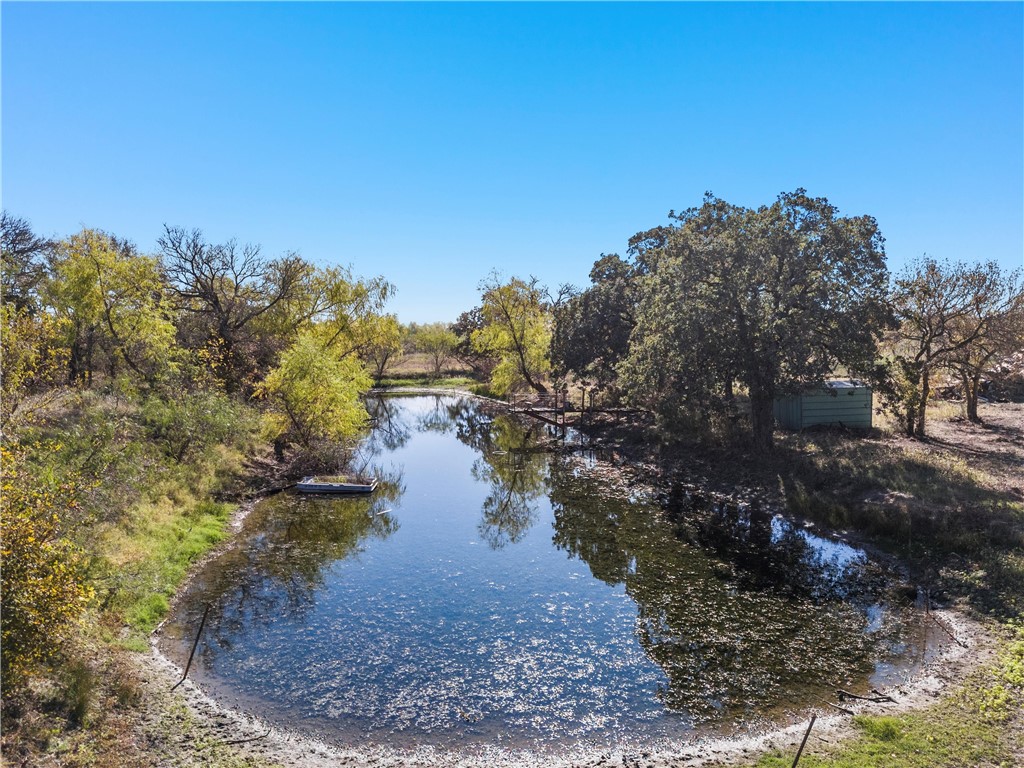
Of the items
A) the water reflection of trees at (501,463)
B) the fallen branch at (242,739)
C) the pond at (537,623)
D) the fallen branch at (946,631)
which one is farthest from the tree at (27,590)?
the fallen branch at (946,631)

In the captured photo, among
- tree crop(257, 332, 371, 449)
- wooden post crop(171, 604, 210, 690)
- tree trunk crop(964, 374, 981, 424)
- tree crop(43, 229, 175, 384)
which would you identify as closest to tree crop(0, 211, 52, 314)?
tree crop(43, 229, 175, 384)

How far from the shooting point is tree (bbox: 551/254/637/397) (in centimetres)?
4819

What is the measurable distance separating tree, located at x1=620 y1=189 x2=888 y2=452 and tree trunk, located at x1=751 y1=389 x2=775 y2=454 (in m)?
0.05

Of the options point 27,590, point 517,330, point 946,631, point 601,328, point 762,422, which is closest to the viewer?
point 27,590

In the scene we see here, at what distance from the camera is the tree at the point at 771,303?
27.7m

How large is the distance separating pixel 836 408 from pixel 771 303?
9.98 meters

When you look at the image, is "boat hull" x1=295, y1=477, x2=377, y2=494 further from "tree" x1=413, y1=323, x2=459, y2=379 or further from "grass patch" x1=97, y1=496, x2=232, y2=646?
"tree" x1=413, y1=323, x2=459, y2=379

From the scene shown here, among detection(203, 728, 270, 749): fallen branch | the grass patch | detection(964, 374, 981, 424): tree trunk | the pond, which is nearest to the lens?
detection(203, 728, 270, 749): fallen branch

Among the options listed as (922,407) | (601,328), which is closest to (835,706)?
(922,407)

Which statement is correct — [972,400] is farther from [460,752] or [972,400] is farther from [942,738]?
[460,752]

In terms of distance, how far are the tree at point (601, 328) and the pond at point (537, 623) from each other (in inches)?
827

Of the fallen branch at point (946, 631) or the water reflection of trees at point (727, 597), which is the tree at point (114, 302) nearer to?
the water reflection of trees at point (727, 597)

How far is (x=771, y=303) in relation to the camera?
29.2 metres

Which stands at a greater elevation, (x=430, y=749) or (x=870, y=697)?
(x=870, y=697)
